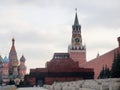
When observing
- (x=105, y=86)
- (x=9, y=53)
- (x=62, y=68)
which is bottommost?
(x=105, y=86)

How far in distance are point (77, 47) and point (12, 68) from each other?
35.4 meters

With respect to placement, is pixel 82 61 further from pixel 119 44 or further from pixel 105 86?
pixel 105 86

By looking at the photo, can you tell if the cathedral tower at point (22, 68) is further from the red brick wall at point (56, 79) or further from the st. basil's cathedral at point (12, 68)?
the red brick wall at point (56, 79)

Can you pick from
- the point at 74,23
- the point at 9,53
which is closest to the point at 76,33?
the point at 74,23

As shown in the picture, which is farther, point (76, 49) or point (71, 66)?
point (76, 49)

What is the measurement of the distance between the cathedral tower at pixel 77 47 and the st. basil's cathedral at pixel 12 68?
90.9ft

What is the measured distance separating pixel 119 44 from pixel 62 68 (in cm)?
3332

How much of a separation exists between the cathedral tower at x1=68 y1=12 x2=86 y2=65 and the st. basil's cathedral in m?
27.7

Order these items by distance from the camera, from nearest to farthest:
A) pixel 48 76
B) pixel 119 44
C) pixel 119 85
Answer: pixel 119 85
pixel 119 44
pixel 48 76

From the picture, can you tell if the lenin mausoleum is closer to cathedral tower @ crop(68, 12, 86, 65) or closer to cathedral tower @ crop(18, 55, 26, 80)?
cathedral tower @ crop(68, 12, 86, 65)

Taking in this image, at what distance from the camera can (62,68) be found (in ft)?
284

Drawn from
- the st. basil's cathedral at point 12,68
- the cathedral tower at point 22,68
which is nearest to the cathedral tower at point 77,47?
the st. basil's cathedral at point 12,68

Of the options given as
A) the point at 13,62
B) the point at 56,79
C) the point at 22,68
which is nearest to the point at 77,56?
the point at 56,79

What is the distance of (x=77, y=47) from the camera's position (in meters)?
104
